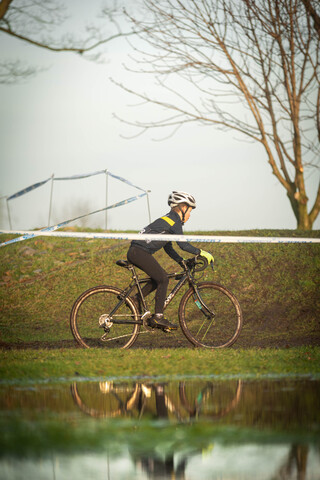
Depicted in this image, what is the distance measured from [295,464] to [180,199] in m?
6.18

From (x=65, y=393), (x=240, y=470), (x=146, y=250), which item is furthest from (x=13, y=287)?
(x=240, y=470)

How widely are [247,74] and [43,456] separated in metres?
21.7

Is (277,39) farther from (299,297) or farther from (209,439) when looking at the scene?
(209,439)

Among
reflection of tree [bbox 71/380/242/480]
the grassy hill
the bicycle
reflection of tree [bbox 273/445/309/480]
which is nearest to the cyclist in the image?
the bicycle

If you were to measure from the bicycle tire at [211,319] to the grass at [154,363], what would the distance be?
32cm

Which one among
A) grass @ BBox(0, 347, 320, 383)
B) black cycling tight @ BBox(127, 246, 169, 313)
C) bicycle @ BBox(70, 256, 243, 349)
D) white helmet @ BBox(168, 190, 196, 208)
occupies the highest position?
white helmet @ BBox(168, 190, 196, 208)

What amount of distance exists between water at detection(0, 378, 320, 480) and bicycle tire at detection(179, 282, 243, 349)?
2.83 meters

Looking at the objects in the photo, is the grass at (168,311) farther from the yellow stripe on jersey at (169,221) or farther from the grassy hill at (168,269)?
the yellow stripe on jersey at (169,221)

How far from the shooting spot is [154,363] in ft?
29.8

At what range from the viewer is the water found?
14.5ft

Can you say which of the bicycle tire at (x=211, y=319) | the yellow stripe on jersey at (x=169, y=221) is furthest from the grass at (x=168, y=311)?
the yellow stripe on jersey at (x=169, y=221)

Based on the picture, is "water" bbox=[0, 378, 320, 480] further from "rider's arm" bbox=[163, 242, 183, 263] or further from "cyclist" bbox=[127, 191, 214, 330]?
"rider's arm" bbox=[163, 242, 183, 263]

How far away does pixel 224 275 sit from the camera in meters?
18.1

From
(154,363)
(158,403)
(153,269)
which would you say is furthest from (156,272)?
(158,403)
